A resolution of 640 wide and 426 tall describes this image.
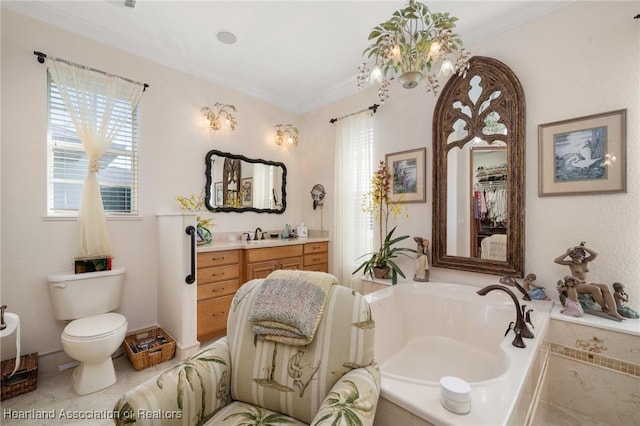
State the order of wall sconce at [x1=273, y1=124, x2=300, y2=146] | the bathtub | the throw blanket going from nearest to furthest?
1. the throw blanket
2. the bathtub
3. wall sconce at [x1=273, y1=124, x2=300, y2=146]

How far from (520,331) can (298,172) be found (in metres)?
3.16

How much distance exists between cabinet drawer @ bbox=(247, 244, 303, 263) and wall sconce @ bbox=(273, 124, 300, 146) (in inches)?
60.2

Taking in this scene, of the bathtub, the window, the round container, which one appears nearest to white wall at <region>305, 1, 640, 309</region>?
the bathtub

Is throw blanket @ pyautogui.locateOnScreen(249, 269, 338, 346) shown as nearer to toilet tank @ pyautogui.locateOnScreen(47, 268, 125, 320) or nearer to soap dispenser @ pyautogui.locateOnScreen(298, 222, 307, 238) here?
toilet tank @ pyautogui.locateOnScreen(47, 268, 125, 320)

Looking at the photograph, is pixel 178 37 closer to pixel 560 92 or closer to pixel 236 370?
pixel 236 370

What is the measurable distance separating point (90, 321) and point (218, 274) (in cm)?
97

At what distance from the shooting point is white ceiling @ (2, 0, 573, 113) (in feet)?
6.70

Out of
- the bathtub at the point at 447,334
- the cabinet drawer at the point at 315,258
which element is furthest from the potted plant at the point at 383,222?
the cabinet drawer at the point at 315,258

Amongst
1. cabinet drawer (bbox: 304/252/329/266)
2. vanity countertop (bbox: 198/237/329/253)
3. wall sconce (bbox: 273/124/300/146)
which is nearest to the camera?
vanity countertop (bbox: 198/237/329/253)

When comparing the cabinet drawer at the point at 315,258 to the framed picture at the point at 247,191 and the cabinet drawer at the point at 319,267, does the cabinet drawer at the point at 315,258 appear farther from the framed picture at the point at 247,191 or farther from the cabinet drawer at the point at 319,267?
the framed picture at the point at 247,191

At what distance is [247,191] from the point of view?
11.1 ft

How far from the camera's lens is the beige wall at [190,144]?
1.78 metres

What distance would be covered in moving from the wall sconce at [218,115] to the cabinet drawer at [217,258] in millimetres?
1459

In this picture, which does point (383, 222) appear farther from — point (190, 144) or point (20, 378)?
point (20, 378)
